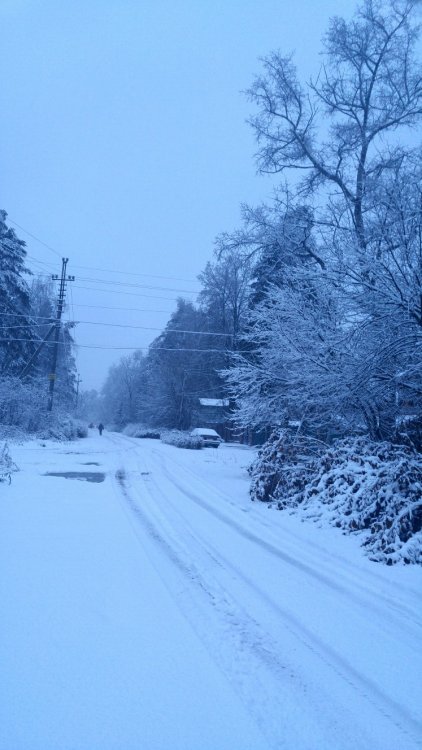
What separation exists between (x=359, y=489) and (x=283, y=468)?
2.60 m

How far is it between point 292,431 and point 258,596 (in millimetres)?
8718

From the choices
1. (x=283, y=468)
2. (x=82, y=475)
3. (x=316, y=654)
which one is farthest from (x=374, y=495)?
(x=82, y=475)

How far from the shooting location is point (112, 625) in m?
4.11

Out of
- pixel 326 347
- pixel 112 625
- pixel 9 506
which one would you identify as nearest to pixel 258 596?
pixel 112 625

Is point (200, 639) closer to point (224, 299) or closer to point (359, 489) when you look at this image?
point (359, 489)

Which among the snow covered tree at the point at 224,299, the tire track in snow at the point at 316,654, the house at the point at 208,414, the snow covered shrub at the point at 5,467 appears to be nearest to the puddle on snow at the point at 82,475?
the snow covered shrub at the point at 5,467

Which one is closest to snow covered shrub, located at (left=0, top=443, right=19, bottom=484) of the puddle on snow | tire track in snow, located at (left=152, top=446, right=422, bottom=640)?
the puddle on snow

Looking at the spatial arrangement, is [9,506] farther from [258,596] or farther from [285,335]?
[285,335]

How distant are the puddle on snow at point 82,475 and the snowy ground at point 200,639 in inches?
180

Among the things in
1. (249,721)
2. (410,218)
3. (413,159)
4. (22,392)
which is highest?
(413,159)

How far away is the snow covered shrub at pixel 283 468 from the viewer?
9.93 metres

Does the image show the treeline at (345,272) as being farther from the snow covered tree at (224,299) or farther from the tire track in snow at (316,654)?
the snow covered tree at (224,299)

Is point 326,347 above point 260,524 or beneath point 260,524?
above

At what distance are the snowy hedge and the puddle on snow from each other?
4156mm
